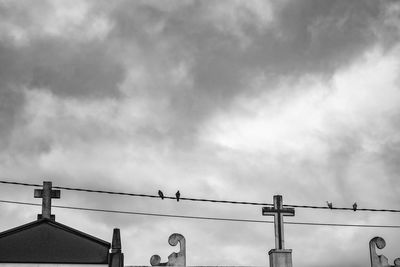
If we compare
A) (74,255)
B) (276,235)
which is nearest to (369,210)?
(276,235)

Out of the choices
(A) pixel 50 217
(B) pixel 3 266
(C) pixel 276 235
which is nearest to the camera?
(B) pixel 3 266

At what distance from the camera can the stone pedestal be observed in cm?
2177

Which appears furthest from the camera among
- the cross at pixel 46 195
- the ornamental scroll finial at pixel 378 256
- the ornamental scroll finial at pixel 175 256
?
the ornamental scroll finial at pixel 378 256

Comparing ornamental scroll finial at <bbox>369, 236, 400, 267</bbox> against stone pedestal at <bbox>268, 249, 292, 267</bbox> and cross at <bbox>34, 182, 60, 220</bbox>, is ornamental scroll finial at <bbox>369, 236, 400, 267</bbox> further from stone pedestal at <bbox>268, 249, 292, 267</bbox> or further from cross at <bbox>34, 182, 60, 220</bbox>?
cross at <bbox>34, 182, 60, 220</bbox>

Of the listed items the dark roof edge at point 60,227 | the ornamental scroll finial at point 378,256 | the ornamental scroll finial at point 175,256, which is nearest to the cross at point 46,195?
the dark roof edge at point 60,227

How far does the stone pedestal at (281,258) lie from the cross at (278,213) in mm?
300

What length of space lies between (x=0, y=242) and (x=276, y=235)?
985cm

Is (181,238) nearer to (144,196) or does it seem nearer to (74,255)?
(144,196)

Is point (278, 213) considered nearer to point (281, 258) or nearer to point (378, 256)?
point (281, 258)

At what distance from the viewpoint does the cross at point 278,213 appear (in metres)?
22.3

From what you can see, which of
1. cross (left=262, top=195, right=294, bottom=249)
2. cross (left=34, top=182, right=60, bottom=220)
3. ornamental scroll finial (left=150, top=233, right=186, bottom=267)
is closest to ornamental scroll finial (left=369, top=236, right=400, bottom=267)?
cross (left=262, top=195, right=294, bottom=249)

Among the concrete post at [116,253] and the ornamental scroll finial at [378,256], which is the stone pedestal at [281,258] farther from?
the concrete post at [116,253]

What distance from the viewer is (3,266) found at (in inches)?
751

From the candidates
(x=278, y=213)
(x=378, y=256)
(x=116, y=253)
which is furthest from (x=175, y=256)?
(x=378, y=256)
